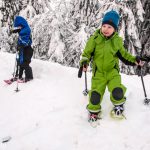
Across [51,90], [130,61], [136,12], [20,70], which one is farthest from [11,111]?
[136,12]

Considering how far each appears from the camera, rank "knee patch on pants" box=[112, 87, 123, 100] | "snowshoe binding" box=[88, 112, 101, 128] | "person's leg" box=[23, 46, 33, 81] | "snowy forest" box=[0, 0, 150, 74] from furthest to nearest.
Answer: "snowy forest" box=[0, 0, 150, 74] → "person's leg" box=[23, 46, 33, 81] → "knee patch on pants" box=[112, 87, 123, 100] → "snowshoe binding" box=[88, 112, 101, 128]

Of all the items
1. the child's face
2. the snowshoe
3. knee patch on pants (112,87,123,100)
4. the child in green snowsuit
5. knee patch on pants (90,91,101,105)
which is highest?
the child's face

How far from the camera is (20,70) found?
8.25 m

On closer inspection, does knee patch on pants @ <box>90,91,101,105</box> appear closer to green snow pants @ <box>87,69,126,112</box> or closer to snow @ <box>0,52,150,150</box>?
green snow pants @ <box>87,69,126,112</box>

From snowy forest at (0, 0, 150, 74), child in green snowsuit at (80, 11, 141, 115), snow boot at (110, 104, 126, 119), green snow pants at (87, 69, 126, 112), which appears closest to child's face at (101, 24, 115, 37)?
child in green snowsuit at (80, 11, 141, 115)

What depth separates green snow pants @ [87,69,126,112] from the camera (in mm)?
5832

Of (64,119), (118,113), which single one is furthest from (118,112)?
(64,119)

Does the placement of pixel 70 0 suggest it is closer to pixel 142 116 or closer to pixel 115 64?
pixel 115 64

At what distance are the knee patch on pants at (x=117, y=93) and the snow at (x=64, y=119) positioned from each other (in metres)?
0.37

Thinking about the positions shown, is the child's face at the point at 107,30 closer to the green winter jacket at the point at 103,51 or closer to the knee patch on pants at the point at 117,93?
the green winter jacket at the point at 103,51

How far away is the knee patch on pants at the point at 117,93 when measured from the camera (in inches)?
229

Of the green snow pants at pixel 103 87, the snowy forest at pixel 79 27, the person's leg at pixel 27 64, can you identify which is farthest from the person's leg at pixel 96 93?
the snowy forest at pixel 79 27

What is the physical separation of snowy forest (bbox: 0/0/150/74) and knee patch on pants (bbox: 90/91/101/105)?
20.5 ft

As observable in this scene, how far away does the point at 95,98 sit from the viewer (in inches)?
232
